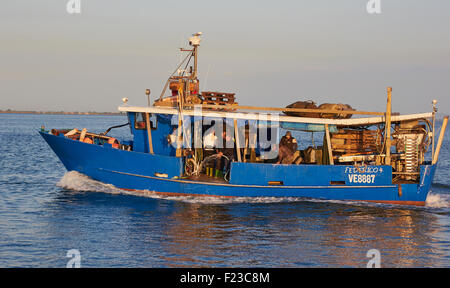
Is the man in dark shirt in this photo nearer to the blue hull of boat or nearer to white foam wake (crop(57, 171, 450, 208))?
the blue hull of boat

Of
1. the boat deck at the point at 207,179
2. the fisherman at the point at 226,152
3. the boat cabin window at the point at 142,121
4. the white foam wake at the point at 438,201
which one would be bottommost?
the white foam wake at the point at 438,201

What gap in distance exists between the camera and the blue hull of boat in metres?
17.4

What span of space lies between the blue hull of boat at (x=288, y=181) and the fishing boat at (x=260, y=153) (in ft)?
0.10

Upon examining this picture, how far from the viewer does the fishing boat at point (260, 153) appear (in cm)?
1747

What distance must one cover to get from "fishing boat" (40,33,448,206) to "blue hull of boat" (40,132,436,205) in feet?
0.10

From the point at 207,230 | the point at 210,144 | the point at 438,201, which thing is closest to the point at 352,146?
the point at 438,201

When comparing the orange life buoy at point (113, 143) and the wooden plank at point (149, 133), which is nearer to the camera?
the wooden plank at point (149, 133)

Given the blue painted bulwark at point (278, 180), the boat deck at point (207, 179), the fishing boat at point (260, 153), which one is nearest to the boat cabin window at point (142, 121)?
the fishing boat at point (260, 153)

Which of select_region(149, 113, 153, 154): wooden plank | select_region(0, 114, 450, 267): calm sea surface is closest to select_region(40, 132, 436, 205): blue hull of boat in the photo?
select_region(0, 114, 450, 267): calm sea surface

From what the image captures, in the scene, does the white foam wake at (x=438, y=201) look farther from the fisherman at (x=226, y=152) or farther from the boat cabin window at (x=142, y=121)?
the boat cabin window at (x=142, y=121)

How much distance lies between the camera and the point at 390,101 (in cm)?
1716

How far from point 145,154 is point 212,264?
6968mm

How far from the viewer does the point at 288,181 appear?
692 inches
